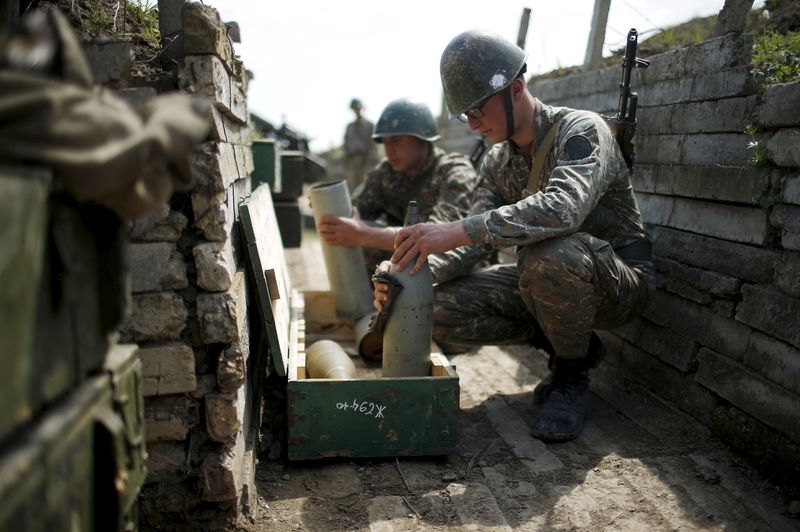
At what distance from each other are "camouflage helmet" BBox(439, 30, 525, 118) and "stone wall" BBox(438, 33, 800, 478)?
989mm

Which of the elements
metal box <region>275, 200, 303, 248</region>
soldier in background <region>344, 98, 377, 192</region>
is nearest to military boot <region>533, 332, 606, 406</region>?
metal box <region>275, 200, 303, 248</region>

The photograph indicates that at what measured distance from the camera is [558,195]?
10.0 ft

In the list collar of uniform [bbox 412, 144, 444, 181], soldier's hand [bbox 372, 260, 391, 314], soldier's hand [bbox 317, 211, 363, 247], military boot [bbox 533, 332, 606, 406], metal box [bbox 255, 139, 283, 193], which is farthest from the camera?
metal box [bbox 255, 139, 283, 193]

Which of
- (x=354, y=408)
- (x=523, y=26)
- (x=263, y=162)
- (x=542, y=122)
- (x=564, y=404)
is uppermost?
(x=523, y=26)

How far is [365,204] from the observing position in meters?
5.52

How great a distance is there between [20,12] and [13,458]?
6.25 ft

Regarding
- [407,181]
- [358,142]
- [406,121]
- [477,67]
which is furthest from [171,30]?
[358,142]

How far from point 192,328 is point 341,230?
180cm

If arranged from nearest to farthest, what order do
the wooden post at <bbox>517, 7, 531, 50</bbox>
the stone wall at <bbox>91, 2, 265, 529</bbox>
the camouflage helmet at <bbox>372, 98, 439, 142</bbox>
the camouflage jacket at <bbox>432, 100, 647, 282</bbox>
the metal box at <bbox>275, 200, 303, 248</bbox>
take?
1. the stone wall at <bbox>91, 2, 265, 529</bbox>
2. the camouflage jacket at <bbox>432, 100, 647, 282</bbox>
3. the camouflage helmet at <bbox>372, 98, 439, 142</bbox>
4. the metal box at <bbox>275, 200, 303, 248</bbox>
5. the wooden post at <bbox>517, 7, 531, 50</bbox>

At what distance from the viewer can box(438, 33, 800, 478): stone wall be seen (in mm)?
2900

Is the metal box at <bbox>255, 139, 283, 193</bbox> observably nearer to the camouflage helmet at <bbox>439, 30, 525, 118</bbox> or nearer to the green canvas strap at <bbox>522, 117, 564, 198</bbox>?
the camouflage helmet at <bbox>439, 30, 525, 118</bbox>

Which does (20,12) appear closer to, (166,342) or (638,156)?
(166,342)

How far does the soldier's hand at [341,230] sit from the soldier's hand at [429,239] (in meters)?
1.06

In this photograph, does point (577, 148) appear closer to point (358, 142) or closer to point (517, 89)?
point (517, 89)
